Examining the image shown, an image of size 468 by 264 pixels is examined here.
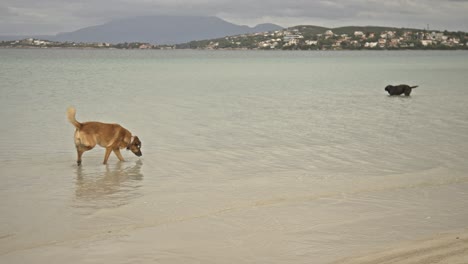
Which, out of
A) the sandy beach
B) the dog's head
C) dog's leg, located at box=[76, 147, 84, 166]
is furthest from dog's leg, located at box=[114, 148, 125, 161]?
the sandy beach

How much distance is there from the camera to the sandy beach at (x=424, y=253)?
5844 millimetres

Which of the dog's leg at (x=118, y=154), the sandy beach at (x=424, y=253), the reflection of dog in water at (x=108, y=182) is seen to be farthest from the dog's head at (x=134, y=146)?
the sandy beach at (x=424, y=253)

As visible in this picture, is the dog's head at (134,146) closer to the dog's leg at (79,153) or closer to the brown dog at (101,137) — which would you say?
the brown dog at (101,137)

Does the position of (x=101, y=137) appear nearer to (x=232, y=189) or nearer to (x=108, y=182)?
(x=108, y=182)

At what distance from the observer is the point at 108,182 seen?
985cm

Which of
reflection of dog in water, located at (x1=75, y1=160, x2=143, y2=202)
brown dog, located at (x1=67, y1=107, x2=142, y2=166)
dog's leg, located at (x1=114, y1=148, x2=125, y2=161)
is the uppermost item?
brown dog, located at (x1=67, y1=107, x2=142, y2=166)

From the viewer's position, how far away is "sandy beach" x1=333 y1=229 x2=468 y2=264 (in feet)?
19.2

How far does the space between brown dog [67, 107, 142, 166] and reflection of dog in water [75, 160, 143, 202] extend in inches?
13.8

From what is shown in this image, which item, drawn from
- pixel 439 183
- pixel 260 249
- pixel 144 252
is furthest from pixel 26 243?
pixel 439 183

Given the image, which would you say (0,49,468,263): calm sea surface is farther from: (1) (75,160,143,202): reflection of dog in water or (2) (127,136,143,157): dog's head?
(2) (127,136,143,157): dog's head

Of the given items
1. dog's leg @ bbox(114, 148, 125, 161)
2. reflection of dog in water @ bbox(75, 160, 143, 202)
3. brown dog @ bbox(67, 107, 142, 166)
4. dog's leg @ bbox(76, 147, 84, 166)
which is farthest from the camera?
dog's leg @ bbox(114, 148, 125, 161)

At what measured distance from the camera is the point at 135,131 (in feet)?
53.4

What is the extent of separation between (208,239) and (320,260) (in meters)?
1.36

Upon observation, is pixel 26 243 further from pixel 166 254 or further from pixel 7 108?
pixel 7 108
